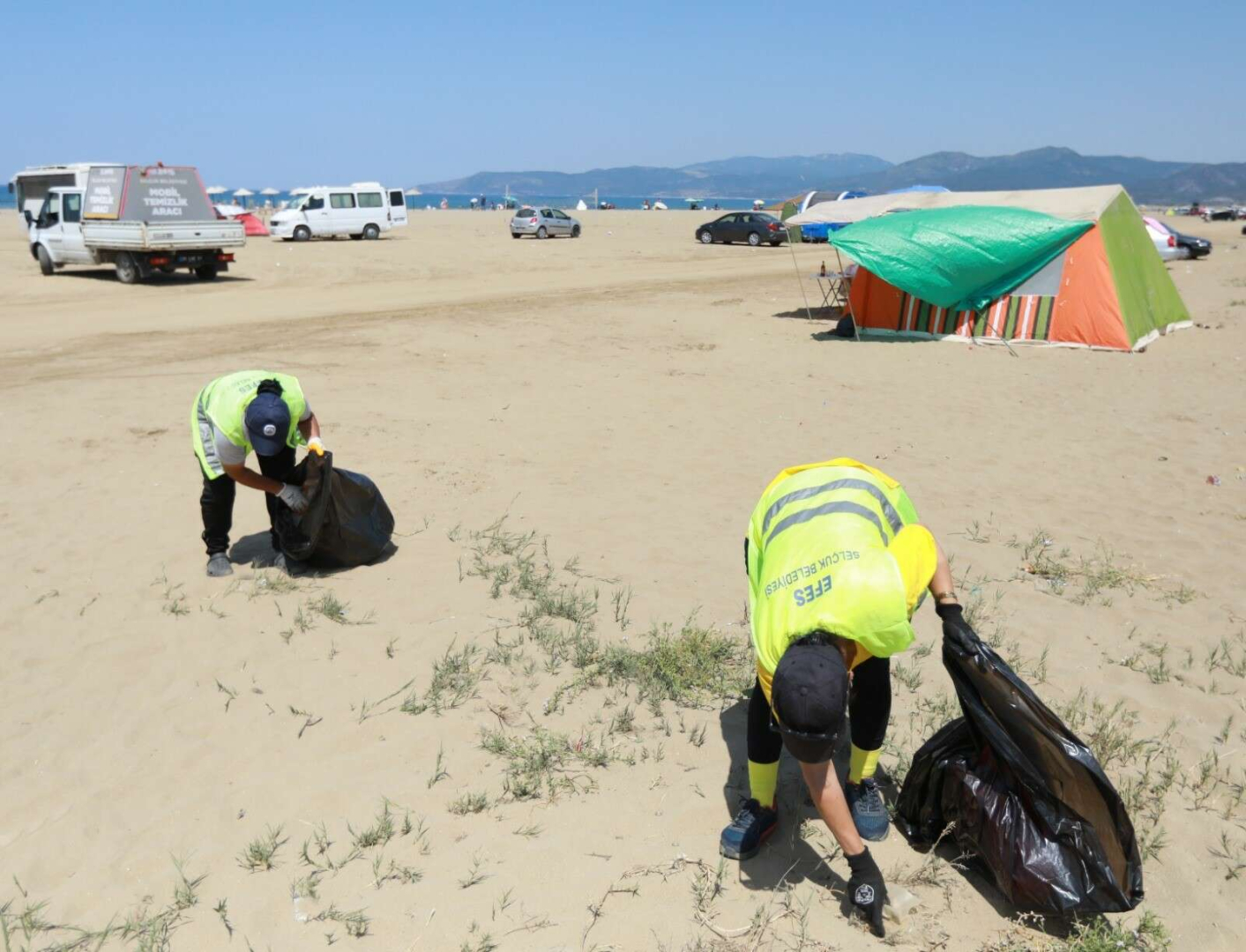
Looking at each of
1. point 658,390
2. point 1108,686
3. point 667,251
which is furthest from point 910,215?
point 667,251

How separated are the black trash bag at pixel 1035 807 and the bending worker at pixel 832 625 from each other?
0.20 m

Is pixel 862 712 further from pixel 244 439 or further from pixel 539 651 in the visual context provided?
pixel 244 439

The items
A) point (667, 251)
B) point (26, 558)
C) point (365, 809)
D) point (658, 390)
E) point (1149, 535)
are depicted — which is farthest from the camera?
point (667, 251)

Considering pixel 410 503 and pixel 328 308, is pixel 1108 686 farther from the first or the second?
pixel 328 308

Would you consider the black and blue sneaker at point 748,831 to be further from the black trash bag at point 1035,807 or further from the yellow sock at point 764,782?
the black trash bag at point 1035,807

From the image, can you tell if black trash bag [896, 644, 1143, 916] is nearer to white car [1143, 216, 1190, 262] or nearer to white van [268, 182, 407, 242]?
white car [1143, 216, 1190, 262]

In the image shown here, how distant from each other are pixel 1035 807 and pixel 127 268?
65.2 ft

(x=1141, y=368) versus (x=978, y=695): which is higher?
(x=1141, y=368)

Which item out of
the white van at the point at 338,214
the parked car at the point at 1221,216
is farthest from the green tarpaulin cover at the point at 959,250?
the parked car at the point at 1221,216

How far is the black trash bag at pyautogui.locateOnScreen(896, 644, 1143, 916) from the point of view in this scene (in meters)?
2.78

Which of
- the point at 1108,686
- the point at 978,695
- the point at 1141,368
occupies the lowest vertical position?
the point at 1108,686

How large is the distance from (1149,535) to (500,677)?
13.5 ft

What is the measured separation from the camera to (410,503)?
6383mm

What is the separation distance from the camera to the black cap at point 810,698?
7.88 feet
